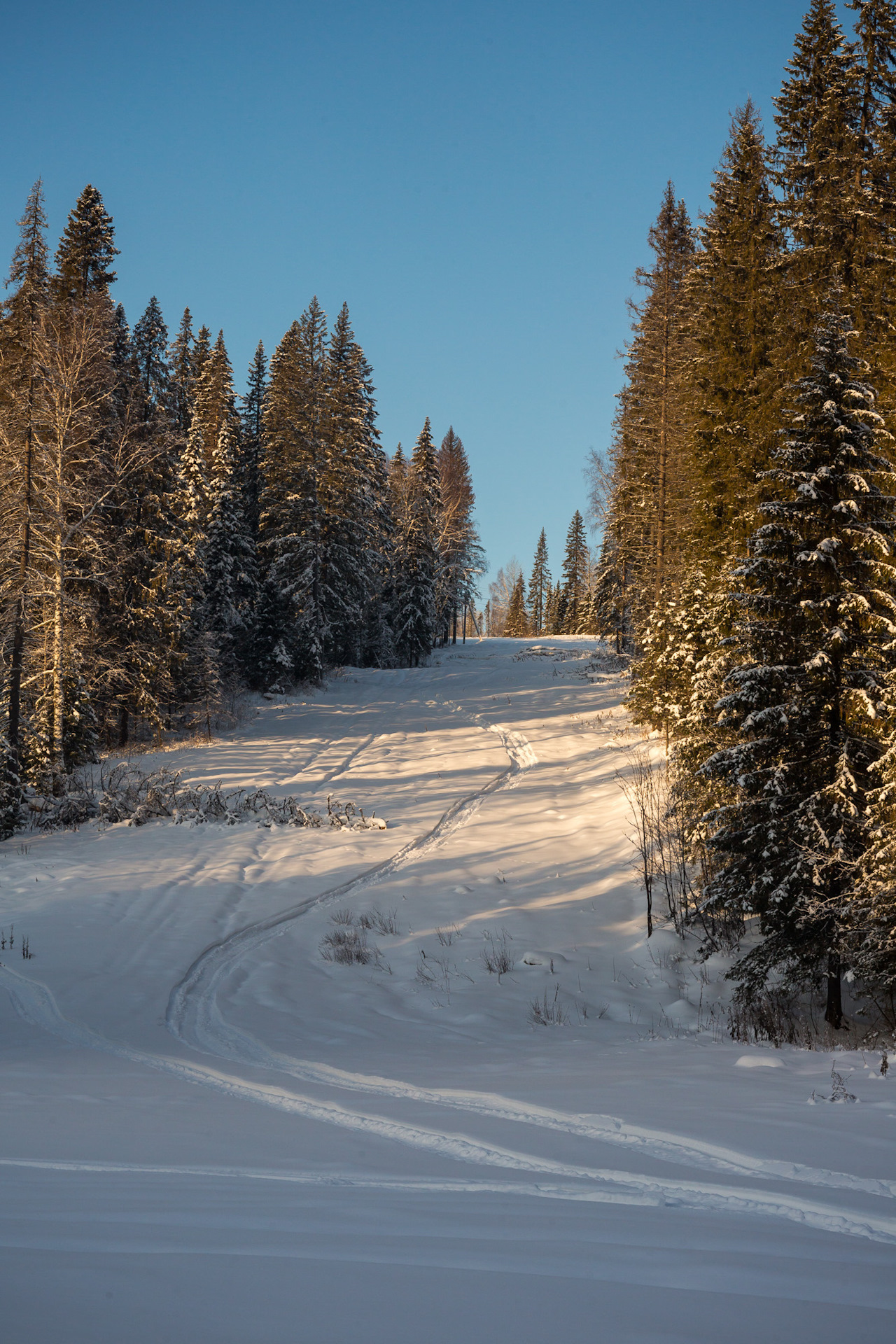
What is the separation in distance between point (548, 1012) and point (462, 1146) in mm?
5265

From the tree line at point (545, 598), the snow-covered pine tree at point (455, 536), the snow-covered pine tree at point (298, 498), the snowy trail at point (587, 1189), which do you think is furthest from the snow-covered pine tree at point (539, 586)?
the snowy trail at point (587, 1189)

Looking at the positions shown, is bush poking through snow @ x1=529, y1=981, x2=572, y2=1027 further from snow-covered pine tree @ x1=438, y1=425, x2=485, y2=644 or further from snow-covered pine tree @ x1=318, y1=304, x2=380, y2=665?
snow-covered pine tree @ x1=438, y1=425, x2=485, y2=644

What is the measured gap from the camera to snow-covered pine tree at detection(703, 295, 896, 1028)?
912 centimetres

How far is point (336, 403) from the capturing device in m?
35.6

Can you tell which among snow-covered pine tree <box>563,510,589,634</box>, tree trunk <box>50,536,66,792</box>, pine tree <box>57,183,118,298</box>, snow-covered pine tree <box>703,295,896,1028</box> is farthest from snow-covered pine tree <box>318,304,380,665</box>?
snow-covered pine tree <box>563,510,589,634</box>

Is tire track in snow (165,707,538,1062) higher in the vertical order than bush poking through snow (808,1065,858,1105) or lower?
lower

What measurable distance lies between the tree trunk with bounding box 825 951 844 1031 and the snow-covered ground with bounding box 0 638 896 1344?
1360 millimetres

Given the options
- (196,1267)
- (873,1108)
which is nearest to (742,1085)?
(873,1108)

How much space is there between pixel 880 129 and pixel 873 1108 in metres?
18.7

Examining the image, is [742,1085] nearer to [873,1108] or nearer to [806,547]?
[873,1108]

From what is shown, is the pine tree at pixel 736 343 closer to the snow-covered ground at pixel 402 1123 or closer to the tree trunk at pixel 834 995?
the snow-covered ground at pixel 402 1123

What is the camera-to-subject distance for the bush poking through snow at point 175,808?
56.6 feet

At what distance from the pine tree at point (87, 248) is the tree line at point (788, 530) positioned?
60.7ft

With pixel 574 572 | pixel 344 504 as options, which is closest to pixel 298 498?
pixel 344 504
